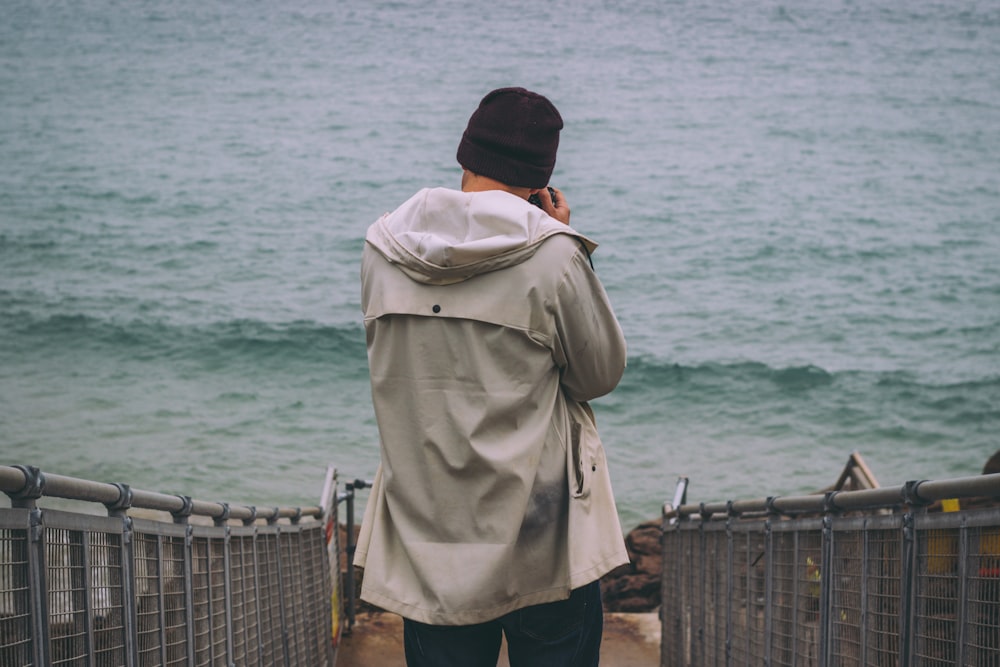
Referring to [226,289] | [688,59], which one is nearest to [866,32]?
[688,59]

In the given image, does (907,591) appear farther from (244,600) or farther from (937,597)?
(244,600)

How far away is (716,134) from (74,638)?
37.2 meters

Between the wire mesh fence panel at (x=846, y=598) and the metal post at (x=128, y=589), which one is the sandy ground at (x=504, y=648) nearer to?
the wire mesh fence panel at (x=846, y=598)

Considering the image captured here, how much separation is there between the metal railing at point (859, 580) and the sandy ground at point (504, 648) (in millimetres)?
2586

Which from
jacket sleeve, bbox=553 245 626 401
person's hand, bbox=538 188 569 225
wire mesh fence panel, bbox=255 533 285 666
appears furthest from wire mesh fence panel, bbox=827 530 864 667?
wire mesh fence panel, bbox=255 533 285 666

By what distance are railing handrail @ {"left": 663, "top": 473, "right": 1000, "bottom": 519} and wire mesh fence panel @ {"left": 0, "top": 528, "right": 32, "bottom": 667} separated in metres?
1.87

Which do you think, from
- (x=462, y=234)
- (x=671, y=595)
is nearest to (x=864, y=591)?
(x=462, y=234)

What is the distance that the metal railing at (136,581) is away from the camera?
6.82ft

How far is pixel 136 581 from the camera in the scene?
2.79m

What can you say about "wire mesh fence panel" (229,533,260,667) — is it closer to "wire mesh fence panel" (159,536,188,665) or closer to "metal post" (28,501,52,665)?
"wire mesh fence panel" (159,536,188,665)

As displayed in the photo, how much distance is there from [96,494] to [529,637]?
1000 millimetres

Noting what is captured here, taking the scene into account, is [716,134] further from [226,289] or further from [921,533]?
[921,533]

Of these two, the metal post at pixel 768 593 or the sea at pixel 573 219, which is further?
the sea at pixel 573 219

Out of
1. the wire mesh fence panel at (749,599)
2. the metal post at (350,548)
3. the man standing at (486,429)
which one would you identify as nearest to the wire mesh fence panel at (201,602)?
the man standing at (486,429)
